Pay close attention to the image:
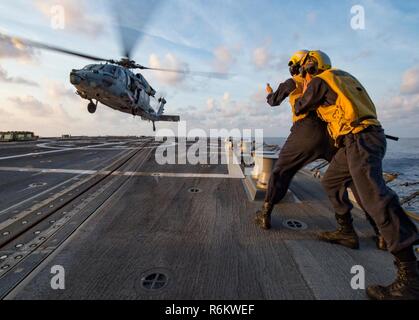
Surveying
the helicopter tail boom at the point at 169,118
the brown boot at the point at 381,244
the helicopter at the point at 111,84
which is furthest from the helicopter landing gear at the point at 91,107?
the brown boot at the point at 381,244

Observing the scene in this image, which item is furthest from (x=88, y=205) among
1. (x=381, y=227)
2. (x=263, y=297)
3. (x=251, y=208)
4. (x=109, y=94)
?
(x=109, y=94)

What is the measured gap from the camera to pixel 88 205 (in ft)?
12.1

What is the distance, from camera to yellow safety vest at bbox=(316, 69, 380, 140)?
2129 millimetres

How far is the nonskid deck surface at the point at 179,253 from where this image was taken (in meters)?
1.79

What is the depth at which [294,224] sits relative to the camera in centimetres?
319

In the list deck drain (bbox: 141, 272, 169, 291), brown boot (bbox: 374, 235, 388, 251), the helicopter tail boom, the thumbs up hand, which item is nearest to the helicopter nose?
the thumbs up hand

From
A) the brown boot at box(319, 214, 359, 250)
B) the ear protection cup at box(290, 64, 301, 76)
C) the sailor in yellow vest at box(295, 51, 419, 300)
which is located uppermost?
the ear protection cup at box(290, 64, 301, 76)

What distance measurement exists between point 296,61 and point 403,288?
110 inches

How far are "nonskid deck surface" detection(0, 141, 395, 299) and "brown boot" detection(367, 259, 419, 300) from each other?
0.12 metres

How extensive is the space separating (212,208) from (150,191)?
173cm

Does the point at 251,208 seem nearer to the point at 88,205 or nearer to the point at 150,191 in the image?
the point at 150,191

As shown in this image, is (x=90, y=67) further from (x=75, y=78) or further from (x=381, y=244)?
(x=381, y=244)

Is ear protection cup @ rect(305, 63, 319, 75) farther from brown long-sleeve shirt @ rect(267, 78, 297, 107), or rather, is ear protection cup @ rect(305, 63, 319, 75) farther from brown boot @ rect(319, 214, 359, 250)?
brown boot @ rect(319, 214, 359, 250)

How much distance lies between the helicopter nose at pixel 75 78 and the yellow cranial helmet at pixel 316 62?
50.7 feet
